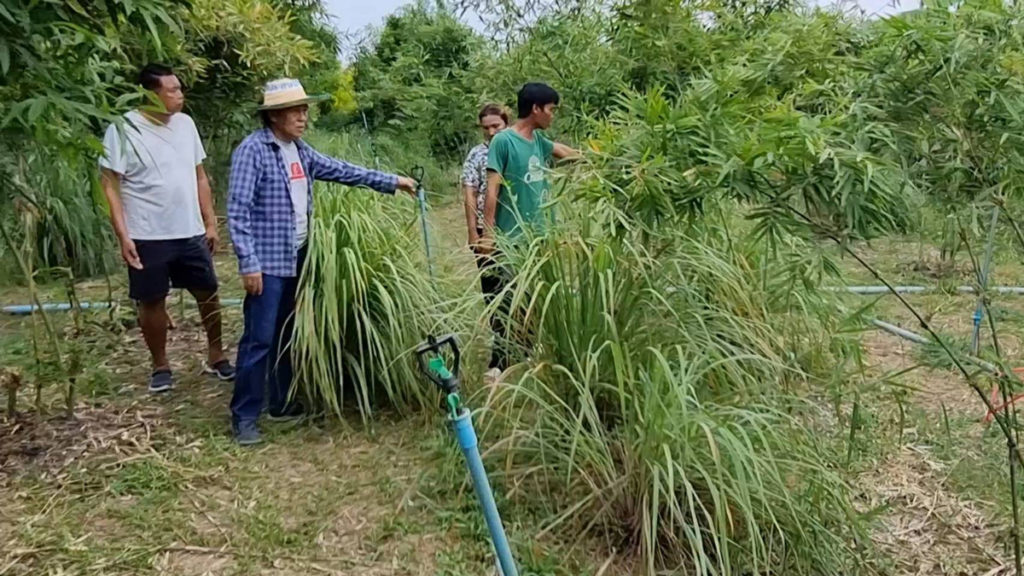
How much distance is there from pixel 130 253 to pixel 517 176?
1.44 m

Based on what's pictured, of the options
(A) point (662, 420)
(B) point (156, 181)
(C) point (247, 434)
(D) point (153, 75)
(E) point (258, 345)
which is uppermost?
(D) point (153, 75)

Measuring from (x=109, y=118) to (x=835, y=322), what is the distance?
8.17 feet

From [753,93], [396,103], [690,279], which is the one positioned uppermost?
[396,103]

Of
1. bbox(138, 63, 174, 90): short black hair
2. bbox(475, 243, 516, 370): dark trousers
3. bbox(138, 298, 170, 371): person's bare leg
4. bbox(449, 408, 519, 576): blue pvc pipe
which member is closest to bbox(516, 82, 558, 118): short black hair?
bbox(475, 243, 516, 370): dark trousers

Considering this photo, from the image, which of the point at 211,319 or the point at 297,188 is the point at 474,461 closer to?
the point at 297,188

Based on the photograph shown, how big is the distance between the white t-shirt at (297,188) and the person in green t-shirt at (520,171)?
64 centimetres

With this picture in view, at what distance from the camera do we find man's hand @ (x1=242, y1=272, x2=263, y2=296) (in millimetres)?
2773

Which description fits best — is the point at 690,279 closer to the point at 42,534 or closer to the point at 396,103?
the point at 42,534

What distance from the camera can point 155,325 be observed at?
128 inches

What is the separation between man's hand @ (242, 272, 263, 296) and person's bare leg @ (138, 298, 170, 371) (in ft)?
2.00

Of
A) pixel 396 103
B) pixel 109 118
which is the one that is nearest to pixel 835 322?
pixel 109 118

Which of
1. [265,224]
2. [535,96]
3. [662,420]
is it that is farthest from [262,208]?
[662,420]

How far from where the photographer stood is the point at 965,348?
209 cm

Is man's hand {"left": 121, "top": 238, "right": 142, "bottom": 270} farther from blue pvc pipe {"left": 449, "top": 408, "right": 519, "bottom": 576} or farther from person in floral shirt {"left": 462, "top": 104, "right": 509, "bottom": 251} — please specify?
blue pvc pipe {"left": 449, "top": 408, "right": 519, "bottom": 576}
